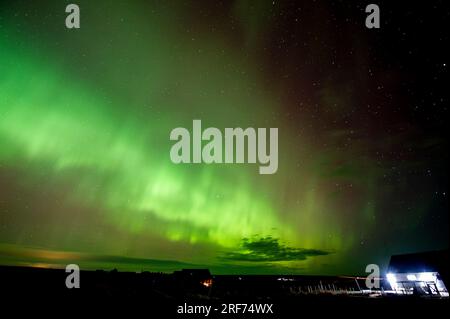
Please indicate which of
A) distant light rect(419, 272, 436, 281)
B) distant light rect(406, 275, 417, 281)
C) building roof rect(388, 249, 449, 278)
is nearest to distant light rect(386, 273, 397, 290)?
building roof rect(388, 249, 449, 278)

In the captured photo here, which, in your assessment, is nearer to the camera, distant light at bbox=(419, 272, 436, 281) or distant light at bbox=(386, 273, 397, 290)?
distant light at bbox=(419, 272, 436, 281)

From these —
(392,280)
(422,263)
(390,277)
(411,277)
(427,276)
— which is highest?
(422,263)

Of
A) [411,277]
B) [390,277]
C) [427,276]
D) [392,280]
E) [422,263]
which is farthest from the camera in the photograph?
[390,277]

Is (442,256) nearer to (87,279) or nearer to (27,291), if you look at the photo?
(87,279)

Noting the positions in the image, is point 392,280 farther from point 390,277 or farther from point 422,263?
point 422,263

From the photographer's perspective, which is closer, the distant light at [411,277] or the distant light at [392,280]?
the distant light at [411,277]

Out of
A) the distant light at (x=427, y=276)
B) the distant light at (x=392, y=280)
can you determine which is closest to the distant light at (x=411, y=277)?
the distant light at (x=427, y=276)

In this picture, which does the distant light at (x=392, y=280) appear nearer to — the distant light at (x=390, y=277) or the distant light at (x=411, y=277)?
the distant light at (x=390, y=277)

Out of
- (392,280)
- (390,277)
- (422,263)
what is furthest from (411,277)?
(390,277)

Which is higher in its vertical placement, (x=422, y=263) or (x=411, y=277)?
(x=422, y=263)

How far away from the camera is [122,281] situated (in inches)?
868

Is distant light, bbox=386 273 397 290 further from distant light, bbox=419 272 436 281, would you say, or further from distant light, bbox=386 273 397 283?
distant light, bbox=419 272 436 281
